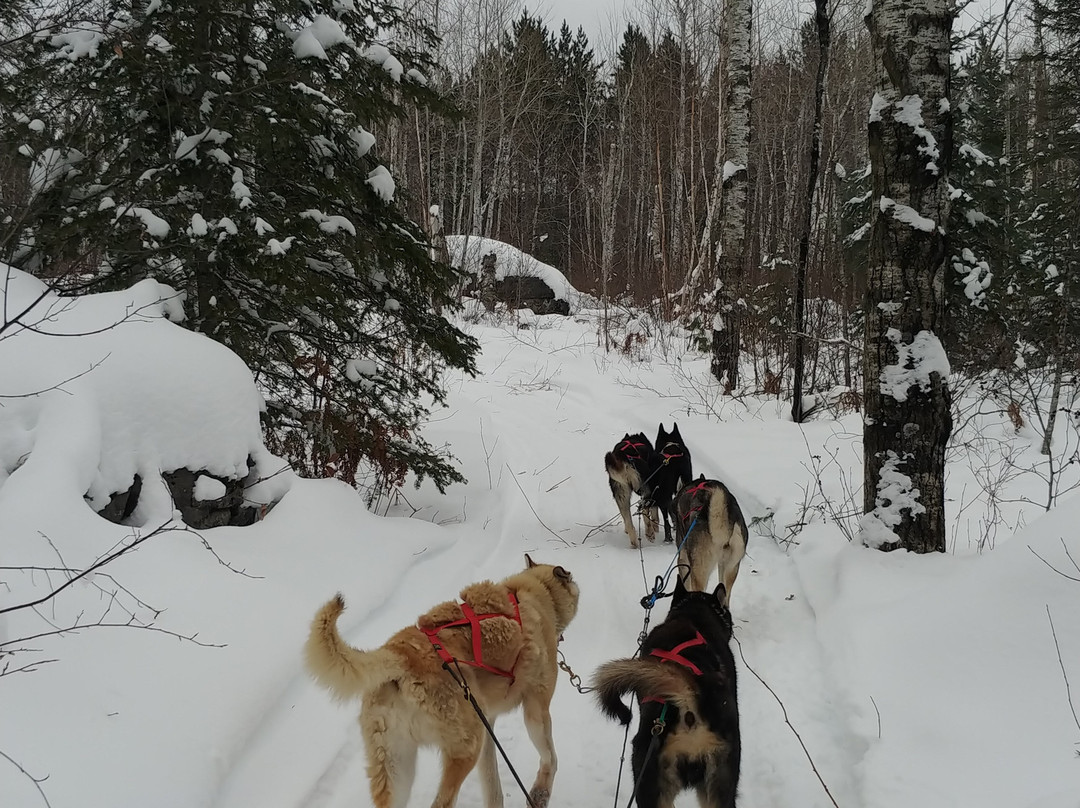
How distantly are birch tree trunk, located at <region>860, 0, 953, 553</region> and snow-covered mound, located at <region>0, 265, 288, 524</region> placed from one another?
16.4 ft

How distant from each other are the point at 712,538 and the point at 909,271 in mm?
2436

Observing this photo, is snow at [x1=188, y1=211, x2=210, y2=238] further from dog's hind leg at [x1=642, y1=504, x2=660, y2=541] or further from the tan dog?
dog's hind leg at [x1=642, y1=504, x2=660, y2=541]

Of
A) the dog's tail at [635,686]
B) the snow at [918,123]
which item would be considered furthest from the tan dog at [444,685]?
the snow at [918,123]

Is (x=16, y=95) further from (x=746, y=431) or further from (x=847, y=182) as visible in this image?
(x=847, y=182)

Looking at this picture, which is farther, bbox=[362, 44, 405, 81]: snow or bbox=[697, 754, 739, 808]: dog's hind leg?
bbox=[362, 44, 405, 81]: snow

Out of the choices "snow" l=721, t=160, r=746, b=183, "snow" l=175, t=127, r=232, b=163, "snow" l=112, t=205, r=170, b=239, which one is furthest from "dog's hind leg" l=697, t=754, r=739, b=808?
"snow" l=721, t=160, r=746, b=183

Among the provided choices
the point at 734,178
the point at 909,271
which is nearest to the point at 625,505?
the point at 909,271

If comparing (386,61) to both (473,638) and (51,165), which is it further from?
(473,638)

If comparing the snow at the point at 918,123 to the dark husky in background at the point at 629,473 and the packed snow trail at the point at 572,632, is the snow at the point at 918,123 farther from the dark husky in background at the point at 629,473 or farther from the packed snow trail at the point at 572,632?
the dark husky in background at the point at 629,473

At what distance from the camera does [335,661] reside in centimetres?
230

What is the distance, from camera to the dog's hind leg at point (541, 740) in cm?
293

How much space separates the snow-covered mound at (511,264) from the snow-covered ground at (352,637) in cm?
1845

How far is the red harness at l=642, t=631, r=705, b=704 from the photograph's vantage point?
2520 millimetres

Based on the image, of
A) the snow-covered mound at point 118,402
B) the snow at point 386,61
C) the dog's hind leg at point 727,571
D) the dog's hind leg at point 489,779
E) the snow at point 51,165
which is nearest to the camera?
the dog's hind leg at point 489,779
